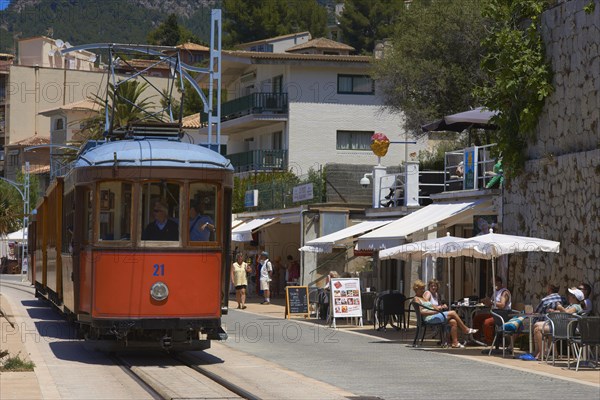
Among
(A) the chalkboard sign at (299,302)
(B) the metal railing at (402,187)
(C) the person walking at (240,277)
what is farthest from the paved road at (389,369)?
(C) the person walking at (240,277)

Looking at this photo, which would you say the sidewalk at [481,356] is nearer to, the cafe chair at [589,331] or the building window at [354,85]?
the cafe chair at [589,331]

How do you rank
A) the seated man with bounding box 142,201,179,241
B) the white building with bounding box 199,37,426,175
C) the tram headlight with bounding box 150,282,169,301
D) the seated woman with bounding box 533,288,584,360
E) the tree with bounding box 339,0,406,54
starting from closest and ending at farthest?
1. the tram headlight with bounding box 150,282,169,301
2. the seated man with bounding box 142,201,179,241
3. the seated woman with bounding box 533,288,584,360
4. the white building with bounding box 199,37,426,175
5. the tree with bounding box 339,0,406,54

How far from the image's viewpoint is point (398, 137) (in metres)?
61.5

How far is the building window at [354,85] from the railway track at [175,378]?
4105 centimetres

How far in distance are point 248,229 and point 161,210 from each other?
25346 millimetres

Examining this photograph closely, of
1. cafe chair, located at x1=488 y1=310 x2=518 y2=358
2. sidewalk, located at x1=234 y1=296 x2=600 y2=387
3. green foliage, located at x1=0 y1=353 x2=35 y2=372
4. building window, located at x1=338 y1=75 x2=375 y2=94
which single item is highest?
building window, located at x1=338 y1=75 x2=375 y2=94

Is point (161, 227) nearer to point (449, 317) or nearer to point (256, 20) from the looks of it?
point (449, 317)

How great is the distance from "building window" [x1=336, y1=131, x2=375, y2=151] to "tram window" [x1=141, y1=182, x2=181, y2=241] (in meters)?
41.2

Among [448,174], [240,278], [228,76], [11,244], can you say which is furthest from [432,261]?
[11,244]

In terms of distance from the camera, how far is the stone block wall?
2198 cm

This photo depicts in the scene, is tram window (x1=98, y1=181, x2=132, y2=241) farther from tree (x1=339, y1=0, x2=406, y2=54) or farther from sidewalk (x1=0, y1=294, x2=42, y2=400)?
tree (x1=339, y1=0, x2=406, y2=54)

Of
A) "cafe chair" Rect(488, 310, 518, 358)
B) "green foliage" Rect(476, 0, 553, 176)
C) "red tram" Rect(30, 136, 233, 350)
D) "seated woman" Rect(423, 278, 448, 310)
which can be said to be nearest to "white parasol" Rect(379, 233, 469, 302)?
Result: "seated woman" Rect(423, 278, 448, 310)

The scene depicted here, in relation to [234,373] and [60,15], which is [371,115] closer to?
[234,373]

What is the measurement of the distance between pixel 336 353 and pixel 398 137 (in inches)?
1607
